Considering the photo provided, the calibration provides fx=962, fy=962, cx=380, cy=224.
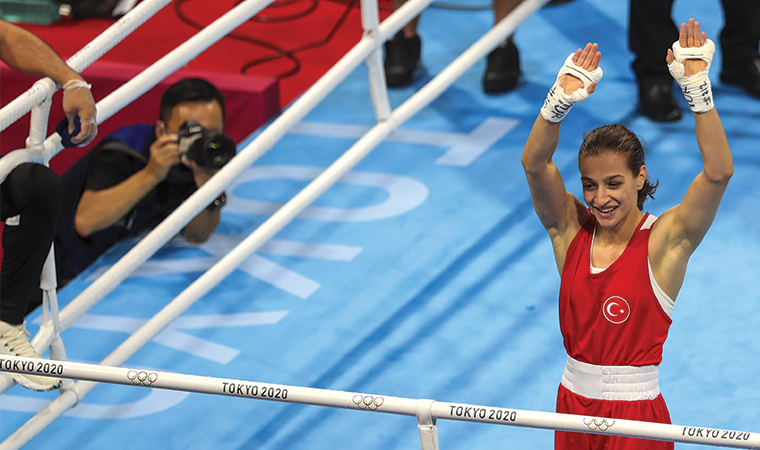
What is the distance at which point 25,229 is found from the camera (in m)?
2.11

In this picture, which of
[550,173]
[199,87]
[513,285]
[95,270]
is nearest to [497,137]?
[513,285]

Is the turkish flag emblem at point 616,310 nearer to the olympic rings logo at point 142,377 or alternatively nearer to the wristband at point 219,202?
the olympic rings logo at point 142,377

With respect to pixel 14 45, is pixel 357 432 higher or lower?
lower

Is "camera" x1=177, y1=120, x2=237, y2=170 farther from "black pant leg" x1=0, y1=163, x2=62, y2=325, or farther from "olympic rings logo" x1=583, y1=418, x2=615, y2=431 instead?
"olympic rings logo" x1=583, y1=418, x2=615, y2=431

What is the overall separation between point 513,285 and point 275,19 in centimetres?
265

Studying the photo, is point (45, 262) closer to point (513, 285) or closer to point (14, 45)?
point (14, 45)

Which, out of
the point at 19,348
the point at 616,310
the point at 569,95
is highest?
the point at 569,95

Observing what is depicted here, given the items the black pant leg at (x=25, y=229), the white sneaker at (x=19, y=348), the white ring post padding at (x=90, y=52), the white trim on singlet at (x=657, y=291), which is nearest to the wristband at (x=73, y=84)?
the white ring post padding at (x=90, y=52)

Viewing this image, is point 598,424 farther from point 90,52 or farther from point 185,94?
point 185,94

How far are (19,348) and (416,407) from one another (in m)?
1.00

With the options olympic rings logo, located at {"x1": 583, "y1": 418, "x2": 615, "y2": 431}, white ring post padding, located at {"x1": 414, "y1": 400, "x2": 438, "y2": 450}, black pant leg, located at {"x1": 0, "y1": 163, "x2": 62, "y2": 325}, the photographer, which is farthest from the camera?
olympic rings logo, located at {"x1": 583, "y1": 418, "x2": 615, "y2": 431}

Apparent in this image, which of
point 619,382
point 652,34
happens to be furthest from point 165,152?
point 652,34

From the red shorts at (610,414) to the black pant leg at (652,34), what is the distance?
89.3 inches

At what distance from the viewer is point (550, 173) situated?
1.90 metres
